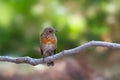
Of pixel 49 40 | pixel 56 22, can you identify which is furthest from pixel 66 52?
pixel 56 22

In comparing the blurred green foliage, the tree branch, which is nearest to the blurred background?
the blurred green foliage

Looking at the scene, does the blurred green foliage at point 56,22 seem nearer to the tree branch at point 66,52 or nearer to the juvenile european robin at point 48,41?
the juvenile european robin at point 48,41

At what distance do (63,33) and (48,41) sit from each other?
1.39m

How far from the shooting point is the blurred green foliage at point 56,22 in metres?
2.76

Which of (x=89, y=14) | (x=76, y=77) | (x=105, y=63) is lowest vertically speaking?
(x=76, y=77)

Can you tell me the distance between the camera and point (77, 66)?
2695 millimetres

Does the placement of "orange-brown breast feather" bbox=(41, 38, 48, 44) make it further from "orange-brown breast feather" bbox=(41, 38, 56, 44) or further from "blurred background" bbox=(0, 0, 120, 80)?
"blurred background" bbox=(0, 0, 120, 80)

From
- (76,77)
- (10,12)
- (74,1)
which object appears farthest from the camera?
(74,1)

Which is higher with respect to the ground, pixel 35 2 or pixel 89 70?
pixel 35 2

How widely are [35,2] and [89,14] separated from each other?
346 mm

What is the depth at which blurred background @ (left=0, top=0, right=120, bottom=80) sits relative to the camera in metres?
2.71

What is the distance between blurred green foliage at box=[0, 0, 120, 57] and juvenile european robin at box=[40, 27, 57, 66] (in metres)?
1.16

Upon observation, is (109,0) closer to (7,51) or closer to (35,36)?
(35,36)

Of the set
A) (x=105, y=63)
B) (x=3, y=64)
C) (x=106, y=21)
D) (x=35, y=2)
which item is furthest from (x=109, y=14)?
(x=3, y=64)
